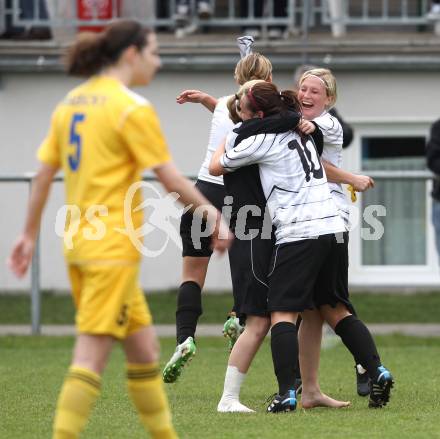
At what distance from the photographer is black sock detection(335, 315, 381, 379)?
24.8 ft

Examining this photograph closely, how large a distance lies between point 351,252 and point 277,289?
297 inches

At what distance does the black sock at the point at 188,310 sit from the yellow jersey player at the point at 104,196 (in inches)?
113

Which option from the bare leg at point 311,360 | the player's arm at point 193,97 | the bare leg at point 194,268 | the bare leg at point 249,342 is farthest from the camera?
the bare leg at point 194,268

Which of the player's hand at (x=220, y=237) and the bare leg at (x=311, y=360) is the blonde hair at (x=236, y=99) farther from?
the player's hand at (x=220, y=237)

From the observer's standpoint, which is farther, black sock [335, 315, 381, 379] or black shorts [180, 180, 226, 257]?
black shorts [180, 180, 226, 257]

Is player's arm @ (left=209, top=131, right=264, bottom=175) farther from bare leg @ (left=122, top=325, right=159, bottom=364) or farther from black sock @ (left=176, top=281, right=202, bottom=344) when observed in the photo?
bare leg @ (left=122, top=325, right=159, bottom=364)

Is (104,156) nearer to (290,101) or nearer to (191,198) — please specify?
(191,198)

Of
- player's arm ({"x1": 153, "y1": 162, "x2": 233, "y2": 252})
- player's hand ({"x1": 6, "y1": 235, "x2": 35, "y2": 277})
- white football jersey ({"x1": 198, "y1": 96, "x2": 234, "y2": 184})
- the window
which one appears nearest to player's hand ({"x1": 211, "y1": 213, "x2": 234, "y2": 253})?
player's arm ({"x1": 153, "y1": 162, "x2": 233, "y2": 252})

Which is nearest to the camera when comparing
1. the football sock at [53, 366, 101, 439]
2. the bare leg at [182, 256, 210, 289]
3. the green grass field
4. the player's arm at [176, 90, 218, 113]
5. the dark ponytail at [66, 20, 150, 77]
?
the football sock at [53, 366, 101, 439]

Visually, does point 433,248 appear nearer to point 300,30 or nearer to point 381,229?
point 381,229

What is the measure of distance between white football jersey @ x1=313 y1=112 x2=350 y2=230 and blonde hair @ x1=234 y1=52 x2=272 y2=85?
0.43 metres

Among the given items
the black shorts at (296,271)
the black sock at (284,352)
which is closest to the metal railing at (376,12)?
Answer: the black shorts at (296,271)

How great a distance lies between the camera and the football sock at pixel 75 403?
→ 208 inches

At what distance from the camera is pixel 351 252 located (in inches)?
578
